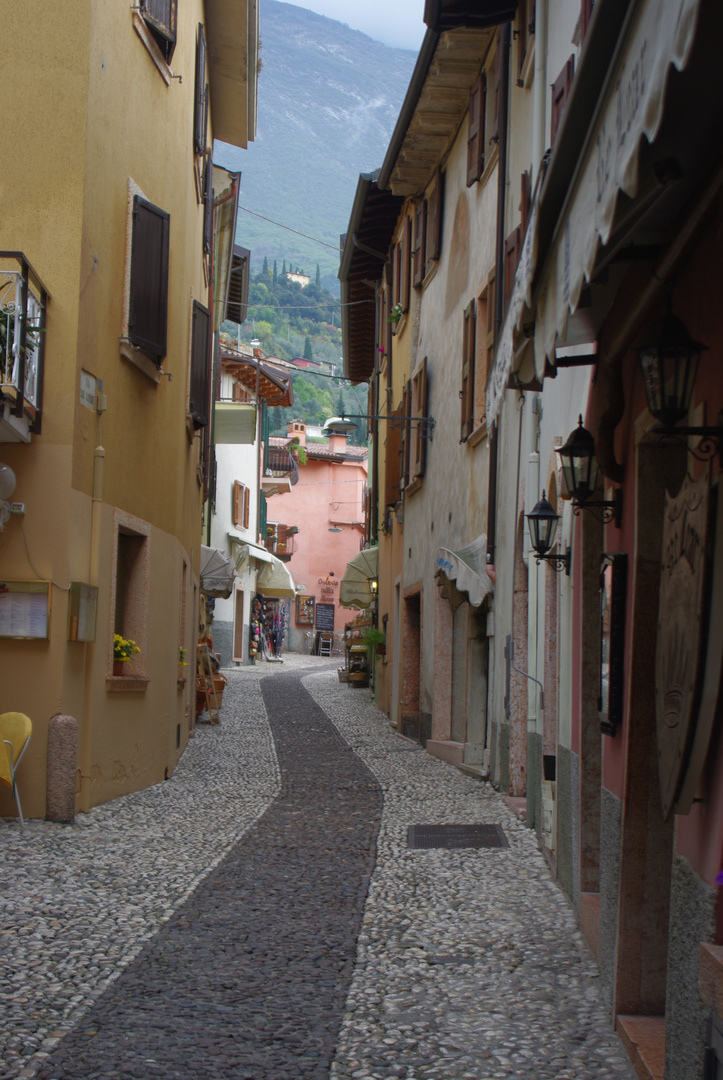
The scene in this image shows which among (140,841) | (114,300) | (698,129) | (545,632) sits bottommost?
(140,841)

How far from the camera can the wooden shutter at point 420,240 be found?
1697cm

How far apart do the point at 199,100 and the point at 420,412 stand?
5.37 meters

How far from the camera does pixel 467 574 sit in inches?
460

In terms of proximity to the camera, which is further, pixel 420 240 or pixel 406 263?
pixel 406 263

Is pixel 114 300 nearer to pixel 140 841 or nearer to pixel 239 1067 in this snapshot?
pixel 140 841

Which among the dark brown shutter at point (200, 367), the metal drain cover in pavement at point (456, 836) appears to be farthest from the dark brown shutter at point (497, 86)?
the metal drain cover in pavement at point (456, 836)

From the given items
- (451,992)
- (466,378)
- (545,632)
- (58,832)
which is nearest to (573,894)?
(451,992)

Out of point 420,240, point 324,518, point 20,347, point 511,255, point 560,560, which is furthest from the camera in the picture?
point 324,518

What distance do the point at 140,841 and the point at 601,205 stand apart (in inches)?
260

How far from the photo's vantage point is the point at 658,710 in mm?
3885

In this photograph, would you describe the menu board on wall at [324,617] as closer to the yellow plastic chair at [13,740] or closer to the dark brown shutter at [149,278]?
the dark brown shutter at [149,278]

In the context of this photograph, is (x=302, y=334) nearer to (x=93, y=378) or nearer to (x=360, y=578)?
(x=360, y=578)

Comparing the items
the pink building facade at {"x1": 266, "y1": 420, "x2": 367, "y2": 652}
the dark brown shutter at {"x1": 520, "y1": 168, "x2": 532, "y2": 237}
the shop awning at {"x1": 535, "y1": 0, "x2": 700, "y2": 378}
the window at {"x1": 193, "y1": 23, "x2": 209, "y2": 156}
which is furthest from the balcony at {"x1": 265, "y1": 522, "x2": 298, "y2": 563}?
the shop awning at {"x1": 535, "y1": 0, "x2": 700, "y2": 378}

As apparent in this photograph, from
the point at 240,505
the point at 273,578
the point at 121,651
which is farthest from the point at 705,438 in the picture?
the point at 273,578
